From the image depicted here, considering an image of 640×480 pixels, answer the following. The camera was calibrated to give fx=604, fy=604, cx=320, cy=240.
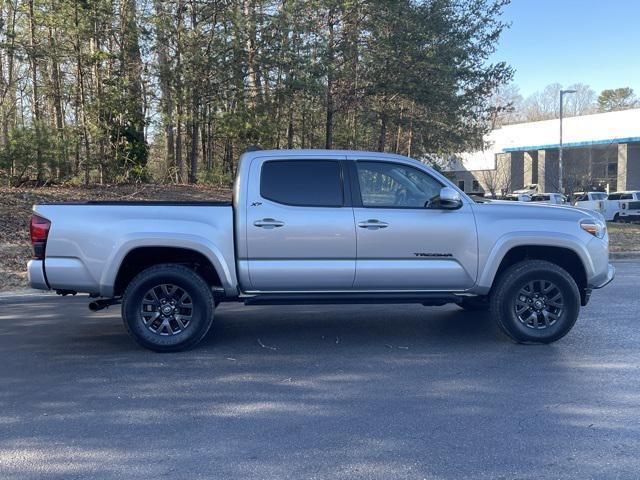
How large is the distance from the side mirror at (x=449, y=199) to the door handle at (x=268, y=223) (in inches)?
65.8

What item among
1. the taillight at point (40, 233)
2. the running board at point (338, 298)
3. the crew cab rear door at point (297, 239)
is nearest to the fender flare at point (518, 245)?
the running board at point (338, 298)

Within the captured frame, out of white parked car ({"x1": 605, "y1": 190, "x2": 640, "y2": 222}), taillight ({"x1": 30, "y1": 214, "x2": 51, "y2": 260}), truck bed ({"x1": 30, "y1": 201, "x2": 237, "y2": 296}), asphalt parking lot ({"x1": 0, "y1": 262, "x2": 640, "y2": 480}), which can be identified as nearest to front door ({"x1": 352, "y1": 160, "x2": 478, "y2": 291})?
asphalt parking lot ({"x1": 0, "y1": 262, "x2": 640, "y2": 480})

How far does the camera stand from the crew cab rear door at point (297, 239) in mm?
6148

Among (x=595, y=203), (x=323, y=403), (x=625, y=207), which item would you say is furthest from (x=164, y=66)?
(x=625, y=207)

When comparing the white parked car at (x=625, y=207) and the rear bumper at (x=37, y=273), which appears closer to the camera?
the rear bumper at (x=37, y=273)

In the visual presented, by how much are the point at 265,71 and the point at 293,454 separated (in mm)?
16643

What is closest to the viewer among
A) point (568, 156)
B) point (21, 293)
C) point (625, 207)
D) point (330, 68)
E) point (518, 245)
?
point (518, 245)

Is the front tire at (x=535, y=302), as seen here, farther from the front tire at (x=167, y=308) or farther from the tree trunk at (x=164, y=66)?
the tree trunk at (x=164, y=66)

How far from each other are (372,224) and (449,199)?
826 millimetres

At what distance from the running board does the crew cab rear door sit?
77 millimetres

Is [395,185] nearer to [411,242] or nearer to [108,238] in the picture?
[411,242]

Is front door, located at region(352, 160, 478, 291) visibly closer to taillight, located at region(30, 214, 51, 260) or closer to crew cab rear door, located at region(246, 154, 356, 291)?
crew cab rear door, located at region(246, 154, 356, 291)

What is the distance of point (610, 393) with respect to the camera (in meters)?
5.09

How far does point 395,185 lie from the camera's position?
651 centimetres
